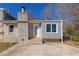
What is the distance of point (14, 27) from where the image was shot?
3167 centimetres

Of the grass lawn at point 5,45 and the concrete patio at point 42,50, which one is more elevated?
the grass lawn at point 5,45

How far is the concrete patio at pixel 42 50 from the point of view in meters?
31.6

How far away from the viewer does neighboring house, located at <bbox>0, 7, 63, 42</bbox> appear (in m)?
31.6

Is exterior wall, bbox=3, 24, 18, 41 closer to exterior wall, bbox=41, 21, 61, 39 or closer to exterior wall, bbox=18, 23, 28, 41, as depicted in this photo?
exterior wall, bbox=18, 23, 28, 41

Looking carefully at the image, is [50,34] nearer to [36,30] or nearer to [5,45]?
[36,30]

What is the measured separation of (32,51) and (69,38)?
867 millimetres

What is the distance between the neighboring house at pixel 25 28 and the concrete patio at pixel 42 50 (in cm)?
16

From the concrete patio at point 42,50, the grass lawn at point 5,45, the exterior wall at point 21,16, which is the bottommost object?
the concrete patio at point 42,50

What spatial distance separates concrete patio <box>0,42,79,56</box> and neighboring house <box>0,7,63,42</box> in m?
0.16

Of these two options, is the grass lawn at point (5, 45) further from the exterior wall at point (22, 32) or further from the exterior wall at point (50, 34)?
the exterior wall at point (50, 34)

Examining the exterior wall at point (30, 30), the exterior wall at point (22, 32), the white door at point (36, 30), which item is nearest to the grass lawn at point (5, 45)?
the exterior wall at point (22, 32)

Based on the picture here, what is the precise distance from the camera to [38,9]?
3167 centimetres

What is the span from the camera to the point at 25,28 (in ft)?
104

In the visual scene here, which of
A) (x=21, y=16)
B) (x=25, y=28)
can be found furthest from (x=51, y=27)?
(x=21, y=16)
